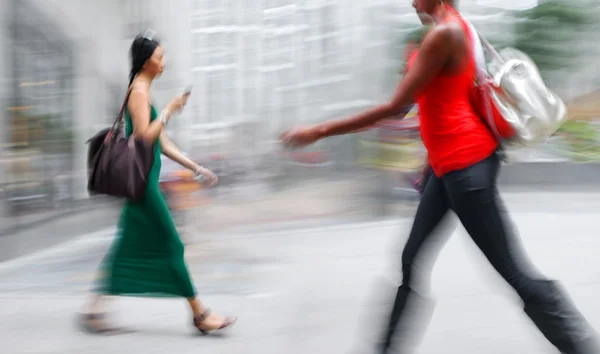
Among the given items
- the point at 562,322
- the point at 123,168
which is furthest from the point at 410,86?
the point at 123,168

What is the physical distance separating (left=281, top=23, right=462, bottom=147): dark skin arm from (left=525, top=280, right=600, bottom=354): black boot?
2.56ft

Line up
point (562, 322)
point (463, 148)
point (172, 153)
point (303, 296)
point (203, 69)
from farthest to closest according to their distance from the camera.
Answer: point (203, 69) → point (303, 296) → point (172, 153) → point (463, 148) → point (562, 322)

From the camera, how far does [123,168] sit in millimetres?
4051

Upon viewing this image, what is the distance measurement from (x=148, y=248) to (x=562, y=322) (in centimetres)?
220

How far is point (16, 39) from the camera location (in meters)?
8.19

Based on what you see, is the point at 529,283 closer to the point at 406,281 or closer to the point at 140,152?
the point at 406,281

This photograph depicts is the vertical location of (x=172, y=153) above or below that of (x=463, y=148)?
below

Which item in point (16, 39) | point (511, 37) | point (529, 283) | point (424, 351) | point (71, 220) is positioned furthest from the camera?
point (511, 37)

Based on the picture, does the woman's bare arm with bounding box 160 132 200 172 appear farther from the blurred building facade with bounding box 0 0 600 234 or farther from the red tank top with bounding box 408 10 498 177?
the blurred building facade with bounding box 0 0 600 234

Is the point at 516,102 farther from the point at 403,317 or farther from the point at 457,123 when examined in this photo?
the point at 403,317

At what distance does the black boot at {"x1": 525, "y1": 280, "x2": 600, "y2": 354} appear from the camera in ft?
9.01

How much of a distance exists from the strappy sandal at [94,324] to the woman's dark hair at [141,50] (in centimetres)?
122

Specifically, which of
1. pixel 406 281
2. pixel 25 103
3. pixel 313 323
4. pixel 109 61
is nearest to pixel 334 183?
pixel 109 61

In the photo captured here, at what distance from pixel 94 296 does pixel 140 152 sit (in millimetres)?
842
